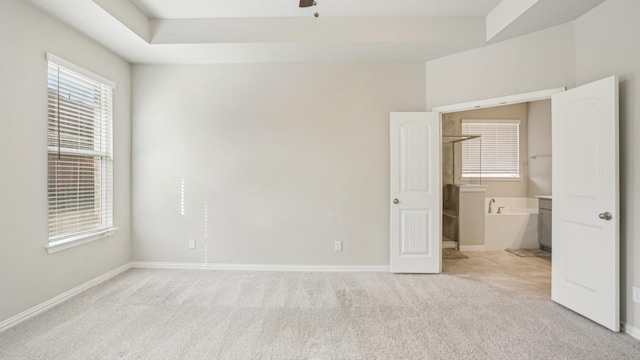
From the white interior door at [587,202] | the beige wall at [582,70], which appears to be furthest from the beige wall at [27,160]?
the white interior door at [587,202]

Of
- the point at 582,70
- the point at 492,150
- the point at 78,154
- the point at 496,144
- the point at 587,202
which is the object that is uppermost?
the point at 582,70

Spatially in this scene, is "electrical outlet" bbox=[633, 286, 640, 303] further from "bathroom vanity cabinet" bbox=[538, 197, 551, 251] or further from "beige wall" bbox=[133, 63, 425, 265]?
"bathroom vanity cabinet" bbox=[538, 197, 551, 251]

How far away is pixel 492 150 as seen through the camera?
Answer: 579cm

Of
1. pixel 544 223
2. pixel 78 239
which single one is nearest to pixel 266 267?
pixel 78 239

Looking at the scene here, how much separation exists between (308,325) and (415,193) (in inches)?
81.3

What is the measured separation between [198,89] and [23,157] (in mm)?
1924

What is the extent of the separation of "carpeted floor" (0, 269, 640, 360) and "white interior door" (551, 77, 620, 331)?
0.73 ft

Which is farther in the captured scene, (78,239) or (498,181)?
(498,181)

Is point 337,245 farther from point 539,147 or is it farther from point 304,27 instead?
point 539,147

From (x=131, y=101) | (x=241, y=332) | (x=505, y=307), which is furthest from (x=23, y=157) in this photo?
(x=505, y=307)

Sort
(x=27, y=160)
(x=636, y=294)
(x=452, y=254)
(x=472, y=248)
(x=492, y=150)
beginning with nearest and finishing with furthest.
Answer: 1. (x=636, y=294)
2. (x=27, y=160)
3. (x=452, y=254)
4. (x=472, y=248)
5. (x=492, y=150)

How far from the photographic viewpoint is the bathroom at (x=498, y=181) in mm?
4867

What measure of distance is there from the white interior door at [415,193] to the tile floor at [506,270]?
454mm

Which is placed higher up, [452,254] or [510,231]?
[510,231]
